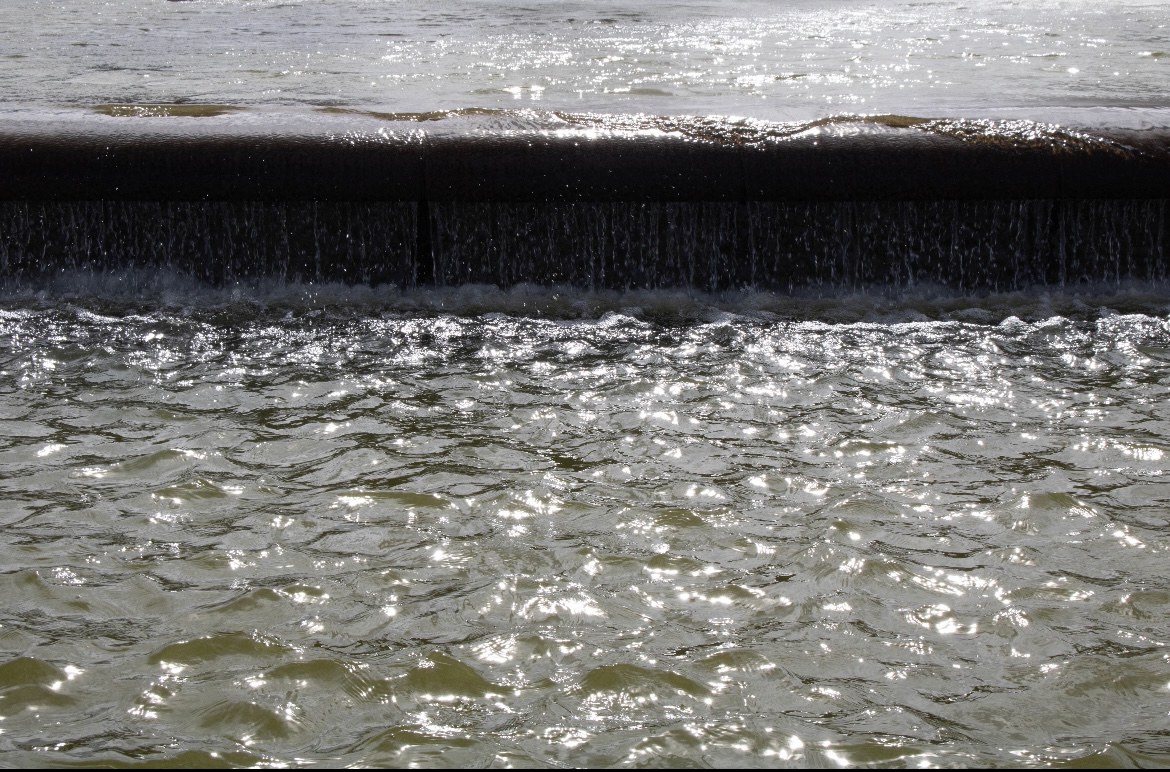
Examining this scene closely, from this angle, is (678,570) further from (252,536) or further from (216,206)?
(216,206)

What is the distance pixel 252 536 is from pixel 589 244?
10.0ft

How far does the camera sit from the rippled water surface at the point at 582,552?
245 centimetres

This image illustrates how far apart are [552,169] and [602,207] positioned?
31 centimetres

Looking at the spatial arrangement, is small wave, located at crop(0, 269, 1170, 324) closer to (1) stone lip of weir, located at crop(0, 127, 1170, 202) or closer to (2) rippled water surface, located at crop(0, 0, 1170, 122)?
(1) stone lip of weir, located at crop(0, 127, 1170, 202)

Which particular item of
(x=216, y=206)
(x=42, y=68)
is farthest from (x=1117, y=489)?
(x=42, y=68)

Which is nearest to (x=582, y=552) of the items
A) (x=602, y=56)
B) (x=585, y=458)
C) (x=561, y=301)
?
(x=585, y=458)

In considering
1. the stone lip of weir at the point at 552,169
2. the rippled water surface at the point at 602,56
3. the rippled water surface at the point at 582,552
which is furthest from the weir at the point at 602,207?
the rippled water surface at the point at 582,552

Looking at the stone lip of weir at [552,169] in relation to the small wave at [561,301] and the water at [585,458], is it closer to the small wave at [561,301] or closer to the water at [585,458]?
the water at [585,458]

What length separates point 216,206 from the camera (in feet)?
19.3

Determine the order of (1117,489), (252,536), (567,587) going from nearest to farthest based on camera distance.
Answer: (567,587)
(252,536)
(1117,489)

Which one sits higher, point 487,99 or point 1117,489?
point 487,99

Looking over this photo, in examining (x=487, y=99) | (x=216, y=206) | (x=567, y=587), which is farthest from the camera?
(x=487, y=99)

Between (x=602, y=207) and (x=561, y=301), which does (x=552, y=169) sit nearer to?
(x=602, y=207)

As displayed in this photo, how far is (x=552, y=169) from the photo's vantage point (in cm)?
587
